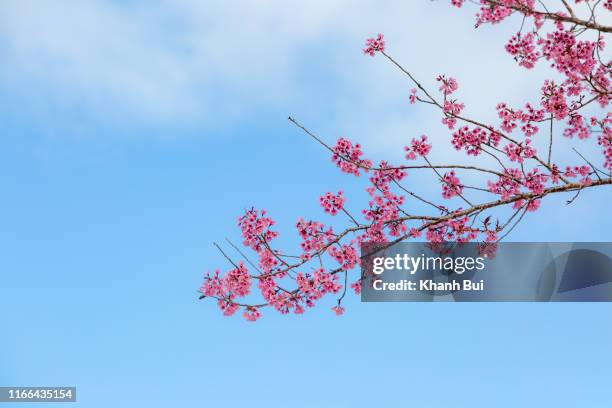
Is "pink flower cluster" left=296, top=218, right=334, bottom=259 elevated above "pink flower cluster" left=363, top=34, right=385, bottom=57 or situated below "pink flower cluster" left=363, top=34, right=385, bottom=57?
below

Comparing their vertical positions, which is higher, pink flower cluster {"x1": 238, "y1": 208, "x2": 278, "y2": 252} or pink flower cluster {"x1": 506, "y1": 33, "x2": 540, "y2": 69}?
pink flower cluster {"x1": 506, "y1": 33, "x2": 540, "y2": 69}

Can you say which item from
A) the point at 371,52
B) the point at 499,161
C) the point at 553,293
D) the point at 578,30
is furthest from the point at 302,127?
the point at 553,293

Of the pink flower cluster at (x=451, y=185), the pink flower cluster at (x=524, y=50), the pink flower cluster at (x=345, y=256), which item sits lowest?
the pink flower cluster at (x=345, y=256)

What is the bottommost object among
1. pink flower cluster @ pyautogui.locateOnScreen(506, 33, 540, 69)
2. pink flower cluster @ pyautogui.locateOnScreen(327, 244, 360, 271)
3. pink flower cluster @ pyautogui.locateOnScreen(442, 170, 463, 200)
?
pink flower cluster @ pyautogui.locateOnScreen(327, 244, 360, 271)

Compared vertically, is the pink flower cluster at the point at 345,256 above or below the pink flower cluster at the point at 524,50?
below

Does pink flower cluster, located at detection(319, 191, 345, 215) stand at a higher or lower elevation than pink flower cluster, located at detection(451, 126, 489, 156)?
lower

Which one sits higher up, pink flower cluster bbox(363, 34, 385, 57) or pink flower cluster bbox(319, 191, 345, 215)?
pink flower cluster bbox(363, 34, 385, 57)

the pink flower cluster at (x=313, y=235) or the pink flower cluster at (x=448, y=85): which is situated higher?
the pink flower cluster at (x=448, y=85)

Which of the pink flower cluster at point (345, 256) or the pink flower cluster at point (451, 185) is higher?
the pink flower cluster at point (451, 185)

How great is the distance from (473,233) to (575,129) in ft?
6.92

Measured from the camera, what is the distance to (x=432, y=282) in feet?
34.4

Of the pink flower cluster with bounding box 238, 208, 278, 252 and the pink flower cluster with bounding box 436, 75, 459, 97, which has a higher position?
the pink flower cluster with bounding box 436, 75, 459, 97

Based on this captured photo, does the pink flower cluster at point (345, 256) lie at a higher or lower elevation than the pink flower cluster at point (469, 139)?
lower

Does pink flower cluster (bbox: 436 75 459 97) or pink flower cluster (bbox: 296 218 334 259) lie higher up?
pink flower cluster (bbox: 436 75 459 97)
